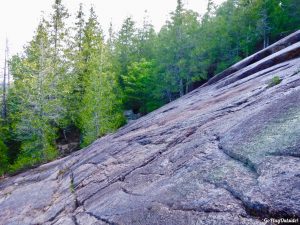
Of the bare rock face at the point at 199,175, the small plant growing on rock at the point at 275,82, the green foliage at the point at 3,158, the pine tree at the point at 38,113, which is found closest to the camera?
the bare rock face at the point at 199,175

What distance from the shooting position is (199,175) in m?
3.89

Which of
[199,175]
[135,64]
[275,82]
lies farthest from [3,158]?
[199,175]

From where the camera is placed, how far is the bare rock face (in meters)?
3.01

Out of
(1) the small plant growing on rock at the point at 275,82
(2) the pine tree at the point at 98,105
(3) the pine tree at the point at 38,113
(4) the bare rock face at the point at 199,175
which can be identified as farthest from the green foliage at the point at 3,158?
(1) the small plant growing on rock at the point at 275,82

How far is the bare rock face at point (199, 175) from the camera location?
3.01 meters

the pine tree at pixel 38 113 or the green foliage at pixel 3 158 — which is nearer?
the pine tree at pixel 38 113

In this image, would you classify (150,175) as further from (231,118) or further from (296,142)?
(296,142)

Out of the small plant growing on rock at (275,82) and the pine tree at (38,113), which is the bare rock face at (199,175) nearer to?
the small plant growing on rock at (275,82)

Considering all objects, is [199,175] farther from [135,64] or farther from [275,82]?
[135,64]

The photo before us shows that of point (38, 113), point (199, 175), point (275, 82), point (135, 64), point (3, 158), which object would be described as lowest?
point (3, 158)

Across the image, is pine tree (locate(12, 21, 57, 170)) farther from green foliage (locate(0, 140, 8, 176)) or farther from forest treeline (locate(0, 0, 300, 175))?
green foliage (locate(0, 140, 8, 176))

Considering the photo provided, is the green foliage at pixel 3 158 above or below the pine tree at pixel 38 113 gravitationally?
below

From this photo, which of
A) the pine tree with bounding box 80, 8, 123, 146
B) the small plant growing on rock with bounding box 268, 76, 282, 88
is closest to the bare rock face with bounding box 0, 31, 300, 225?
the small plant growing on rock with bounding box 268, 76, 282, 88

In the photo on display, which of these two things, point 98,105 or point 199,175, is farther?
point 98,105
